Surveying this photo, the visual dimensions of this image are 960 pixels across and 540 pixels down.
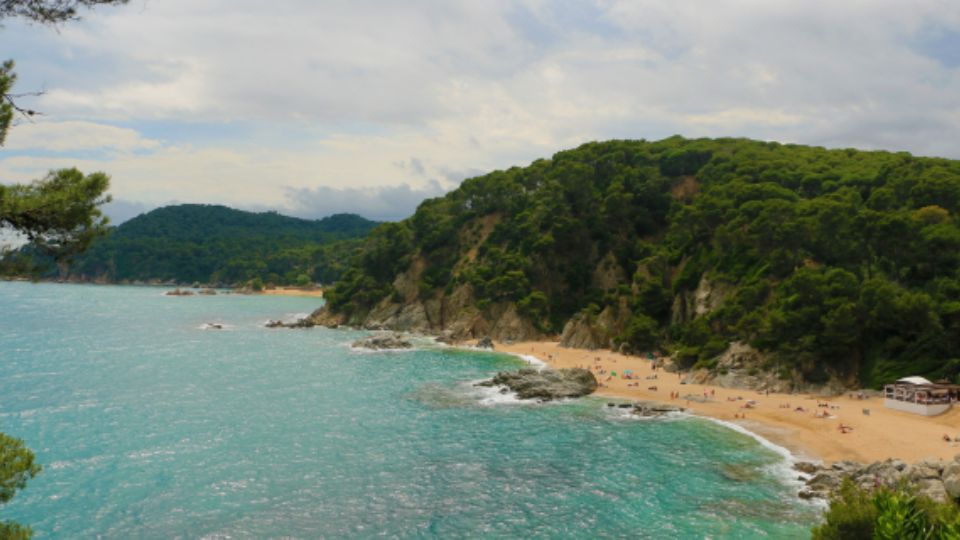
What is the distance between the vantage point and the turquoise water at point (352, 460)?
89.8 feet

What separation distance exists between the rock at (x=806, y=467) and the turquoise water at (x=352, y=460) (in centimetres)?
115

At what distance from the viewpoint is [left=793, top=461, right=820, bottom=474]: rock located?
1335 inches

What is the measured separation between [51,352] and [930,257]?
9686cm

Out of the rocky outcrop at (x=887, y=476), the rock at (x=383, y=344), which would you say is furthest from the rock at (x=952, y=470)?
the rock at (x=383, y=344)

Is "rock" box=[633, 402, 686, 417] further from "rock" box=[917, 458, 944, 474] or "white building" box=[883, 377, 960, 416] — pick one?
"rock" box=[917, 458, 944, 474]

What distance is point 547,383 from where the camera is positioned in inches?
2181

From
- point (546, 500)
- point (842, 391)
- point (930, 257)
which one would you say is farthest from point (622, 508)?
point (930, 257)

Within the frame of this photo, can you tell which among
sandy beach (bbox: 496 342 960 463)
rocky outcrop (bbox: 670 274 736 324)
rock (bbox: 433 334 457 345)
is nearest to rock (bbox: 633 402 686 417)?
sandy beach (bbox: 496 342 960 463)

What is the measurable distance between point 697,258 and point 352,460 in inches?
2191

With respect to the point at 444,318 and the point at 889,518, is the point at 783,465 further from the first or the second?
the point at 444,318

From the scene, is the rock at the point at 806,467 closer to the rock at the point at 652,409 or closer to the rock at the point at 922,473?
the rock at the point at 922,473

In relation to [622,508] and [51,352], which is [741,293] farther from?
[51,352]

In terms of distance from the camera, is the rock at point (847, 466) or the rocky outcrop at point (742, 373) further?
the rocky outcrop at point (742, 373)

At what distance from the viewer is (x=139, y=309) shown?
127 m
